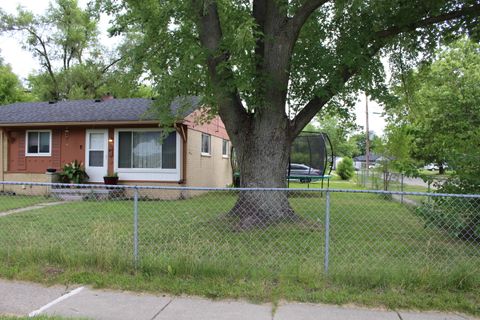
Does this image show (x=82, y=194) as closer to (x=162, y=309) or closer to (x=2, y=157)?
(x=2, y=157)

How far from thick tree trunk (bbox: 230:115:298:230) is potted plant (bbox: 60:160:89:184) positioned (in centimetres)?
863

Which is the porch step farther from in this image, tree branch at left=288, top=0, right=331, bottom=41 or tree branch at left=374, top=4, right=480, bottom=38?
tree branch at left=374, top=4, right=480, bottom=38

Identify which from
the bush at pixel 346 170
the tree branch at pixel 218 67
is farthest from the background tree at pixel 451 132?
the bush at pixel 346 170

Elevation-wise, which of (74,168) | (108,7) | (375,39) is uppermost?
(108,7)

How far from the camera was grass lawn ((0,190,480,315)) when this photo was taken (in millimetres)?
4465

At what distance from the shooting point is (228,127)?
864 centimetres

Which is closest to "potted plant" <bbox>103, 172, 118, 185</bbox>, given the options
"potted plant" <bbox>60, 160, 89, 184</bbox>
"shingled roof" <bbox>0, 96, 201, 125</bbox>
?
A: "potted plant" <bbox>60, 160, 89, 184</bbox>

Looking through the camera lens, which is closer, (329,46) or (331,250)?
(331,250)

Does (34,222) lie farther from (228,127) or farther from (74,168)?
(74,168)

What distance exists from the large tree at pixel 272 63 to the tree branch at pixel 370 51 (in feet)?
0.07

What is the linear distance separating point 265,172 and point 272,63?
7.41 feet

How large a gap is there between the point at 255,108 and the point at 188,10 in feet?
7.87

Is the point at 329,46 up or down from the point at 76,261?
up

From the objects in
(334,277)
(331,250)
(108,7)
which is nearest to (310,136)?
(108,7)
